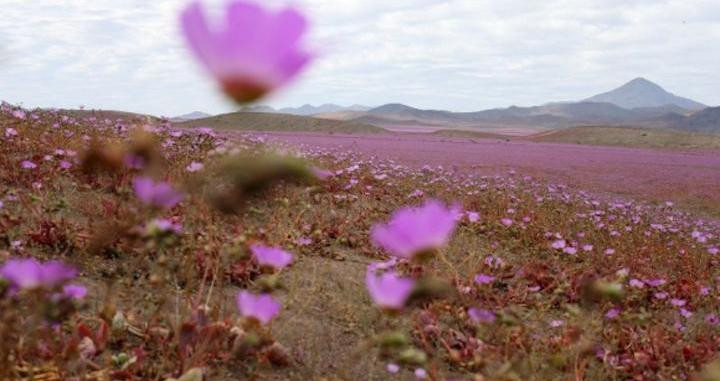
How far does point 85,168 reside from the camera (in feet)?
2.47

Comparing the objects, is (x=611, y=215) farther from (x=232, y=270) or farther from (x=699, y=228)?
(x=232, y=270)

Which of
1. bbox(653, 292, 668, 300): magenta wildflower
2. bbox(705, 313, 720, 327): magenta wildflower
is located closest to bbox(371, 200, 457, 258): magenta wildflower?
bbox(705, 313, 720, 327): magenta wildflower

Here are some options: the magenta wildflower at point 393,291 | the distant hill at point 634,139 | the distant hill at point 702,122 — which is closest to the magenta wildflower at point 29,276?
the magenta wildflower at point 393,291

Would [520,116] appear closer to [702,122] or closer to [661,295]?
[702,122]

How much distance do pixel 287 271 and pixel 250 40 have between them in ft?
9.23

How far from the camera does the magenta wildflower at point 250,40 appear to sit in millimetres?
640

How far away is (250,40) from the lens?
0.64 metres

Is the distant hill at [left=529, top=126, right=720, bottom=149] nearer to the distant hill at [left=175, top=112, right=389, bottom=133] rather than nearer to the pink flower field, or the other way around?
the distant hill at [left=175, top=112, right=389, bottom=133]

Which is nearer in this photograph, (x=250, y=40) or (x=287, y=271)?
(x=250, y=40)

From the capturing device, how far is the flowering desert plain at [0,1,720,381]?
2.62ft

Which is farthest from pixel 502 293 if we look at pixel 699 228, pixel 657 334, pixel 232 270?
pixel 699 228

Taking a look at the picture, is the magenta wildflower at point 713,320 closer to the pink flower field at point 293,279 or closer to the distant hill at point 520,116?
the pink flower field at point 293,279

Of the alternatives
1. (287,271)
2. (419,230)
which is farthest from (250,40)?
(287,271)

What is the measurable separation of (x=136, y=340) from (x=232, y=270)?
84 centimetres
